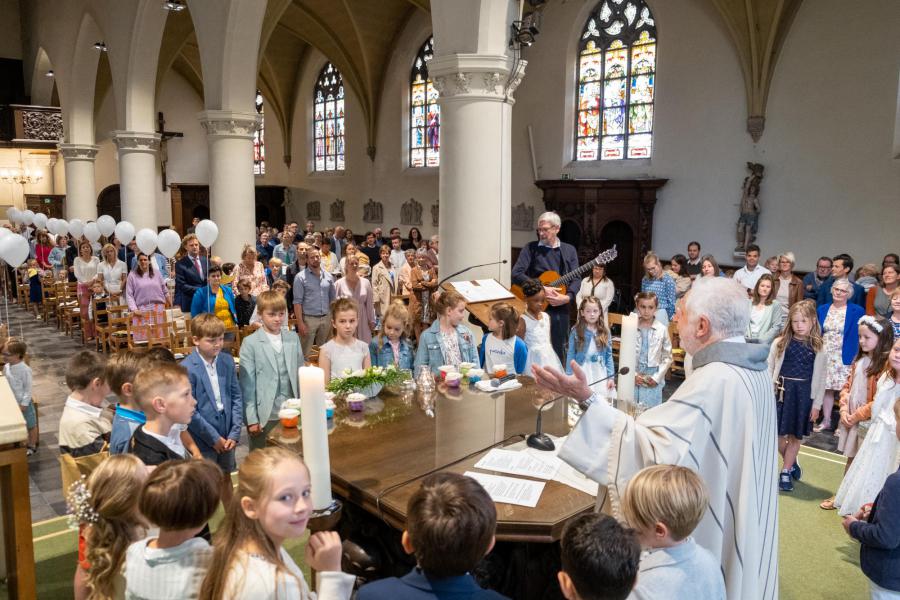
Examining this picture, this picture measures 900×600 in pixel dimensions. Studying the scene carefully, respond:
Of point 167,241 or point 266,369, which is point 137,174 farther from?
point 266,369

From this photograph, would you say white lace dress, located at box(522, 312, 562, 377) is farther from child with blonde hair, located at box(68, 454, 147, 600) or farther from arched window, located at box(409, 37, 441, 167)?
arched window, located at box(409, 37, 441, 167)

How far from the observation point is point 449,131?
7230 mm

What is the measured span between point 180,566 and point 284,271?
10254 mm

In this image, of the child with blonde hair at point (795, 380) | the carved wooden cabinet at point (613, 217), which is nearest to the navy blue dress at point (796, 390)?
the child with blonde hair at point (795, 380)

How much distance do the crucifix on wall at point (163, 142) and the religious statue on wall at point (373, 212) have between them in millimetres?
8554

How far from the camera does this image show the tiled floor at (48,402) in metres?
5.38

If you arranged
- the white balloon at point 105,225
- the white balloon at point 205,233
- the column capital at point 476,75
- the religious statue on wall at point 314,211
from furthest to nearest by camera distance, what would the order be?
1. the religious statue on wall at point 314,211
2. the white balloon at point 105,225
3. the white balloon at point 205,233
4. the column capital at point 476,75

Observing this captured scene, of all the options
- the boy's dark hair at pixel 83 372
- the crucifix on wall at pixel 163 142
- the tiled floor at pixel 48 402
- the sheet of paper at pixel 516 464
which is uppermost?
the crucifix on wall at pixel 163 142

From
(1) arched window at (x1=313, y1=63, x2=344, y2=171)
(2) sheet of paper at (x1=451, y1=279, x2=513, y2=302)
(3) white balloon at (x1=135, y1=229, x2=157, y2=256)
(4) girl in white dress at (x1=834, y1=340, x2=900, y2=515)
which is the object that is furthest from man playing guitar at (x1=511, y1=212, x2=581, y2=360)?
(1) arched window at (x1=313, y1=63, x2=344, y2=171)

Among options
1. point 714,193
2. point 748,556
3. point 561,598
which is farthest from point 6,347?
point 714,193

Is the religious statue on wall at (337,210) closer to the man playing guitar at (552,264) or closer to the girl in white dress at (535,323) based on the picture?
the man playing guitar at (552,264)

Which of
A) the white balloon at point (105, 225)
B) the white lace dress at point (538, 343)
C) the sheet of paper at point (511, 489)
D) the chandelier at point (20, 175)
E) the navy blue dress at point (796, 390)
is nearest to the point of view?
the sheet of paper at point (511, 489)

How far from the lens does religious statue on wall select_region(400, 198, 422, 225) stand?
1938 cm

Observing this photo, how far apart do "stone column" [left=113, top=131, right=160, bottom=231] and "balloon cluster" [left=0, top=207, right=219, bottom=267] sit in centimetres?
132
